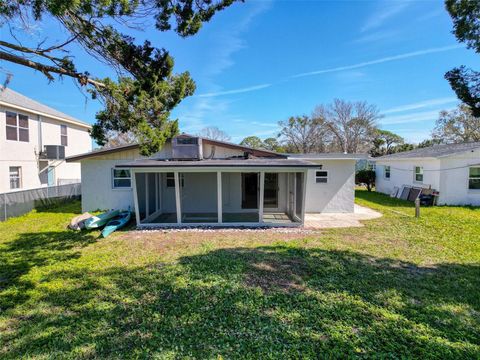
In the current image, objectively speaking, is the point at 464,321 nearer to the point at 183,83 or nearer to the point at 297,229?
the point at 297,229

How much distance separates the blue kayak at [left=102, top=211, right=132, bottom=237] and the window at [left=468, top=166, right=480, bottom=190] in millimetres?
18249

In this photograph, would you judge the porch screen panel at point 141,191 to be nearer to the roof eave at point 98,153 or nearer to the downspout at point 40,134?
the roof eave at point 98,153

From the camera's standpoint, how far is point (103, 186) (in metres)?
12.6

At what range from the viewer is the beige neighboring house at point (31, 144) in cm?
1316

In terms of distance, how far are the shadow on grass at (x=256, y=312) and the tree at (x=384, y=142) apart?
3264cm

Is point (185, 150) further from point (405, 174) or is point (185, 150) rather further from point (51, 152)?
point (405, 174)

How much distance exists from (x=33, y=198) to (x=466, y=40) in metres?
17.3

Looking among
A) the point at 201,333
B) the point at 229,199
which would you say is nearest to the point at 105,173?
the point at 229,199

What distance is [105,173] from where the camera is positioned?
1256cm

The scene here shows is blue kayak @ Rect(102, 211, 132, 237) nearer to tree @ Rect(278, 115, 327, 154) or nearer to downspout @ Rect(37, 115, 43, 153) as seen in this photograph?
downspout @ Rect(37, 115, 43, 153)

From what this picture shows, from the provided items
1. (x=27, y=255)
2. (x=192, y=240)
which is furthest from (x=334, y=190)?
(x=27, y=255)

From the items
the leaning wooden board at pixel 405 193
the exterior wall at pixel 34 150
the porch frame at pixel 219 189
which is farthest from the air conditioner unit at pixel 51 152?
the leaning wooden board at pixel 405 193

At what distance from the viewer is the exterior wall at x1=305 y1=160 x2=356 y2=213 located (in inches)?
502

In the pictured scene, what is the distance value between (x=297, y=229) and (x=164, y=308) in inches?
250
